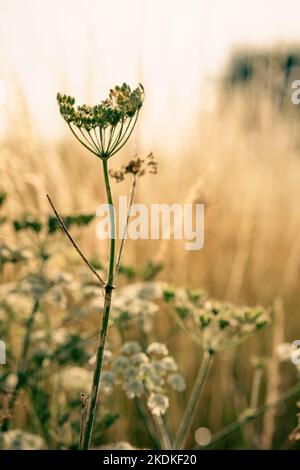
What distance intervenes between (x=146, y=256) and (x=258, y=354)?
68cm

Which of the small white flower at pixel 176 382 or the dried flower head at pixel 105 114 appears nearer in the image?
the dried flower head at pixel 105 114

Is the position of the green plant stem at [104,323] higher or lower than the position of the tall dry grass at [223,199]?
lower

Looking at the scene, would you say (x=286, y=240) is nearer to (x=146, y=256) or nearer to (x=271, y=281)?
(x=271, y=281)

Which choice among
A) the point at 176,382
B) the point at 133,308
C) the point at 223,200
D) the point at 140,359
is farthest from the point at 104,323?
the point at 223,200

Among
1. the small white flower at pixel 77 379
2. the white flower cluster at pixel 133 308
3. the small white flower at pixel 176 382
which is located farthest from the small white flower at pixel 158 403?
the small white flower at pixel 77 379

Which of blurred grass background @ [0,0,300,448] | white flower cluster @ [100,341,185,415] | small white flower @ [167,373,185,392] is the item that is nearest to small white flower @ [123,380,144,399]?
white flower cluster @ [100,341,185,415]

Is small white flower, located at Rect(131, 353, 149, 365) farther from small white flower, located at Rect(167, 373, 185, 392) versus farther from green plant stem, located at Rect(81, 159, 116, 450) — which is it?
green plant stem, located at Rect(81, 159, 116, 450)

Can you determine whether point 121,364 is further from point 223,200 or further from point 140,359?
point 223,200

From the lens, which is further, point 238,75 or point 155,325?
point 238,75

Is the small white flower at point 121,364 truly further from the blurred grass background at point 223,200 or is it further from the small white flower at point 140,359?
the blurred grass background at point 223,200

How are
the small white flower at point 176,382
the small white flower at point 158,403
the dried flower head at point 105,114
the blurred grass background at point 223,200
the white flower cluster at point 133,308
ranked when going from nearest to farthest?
the dried flower head at point 105,114, the small white flower at point 158,403, the small white flower at point 176,382, the white flower cluster at point 133,308, the blurred grass background at point 223,200

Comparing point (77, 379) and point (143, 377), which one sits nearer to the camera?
point (143, 377)
